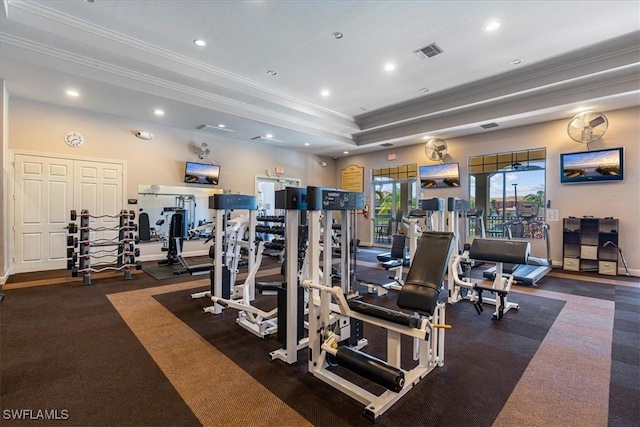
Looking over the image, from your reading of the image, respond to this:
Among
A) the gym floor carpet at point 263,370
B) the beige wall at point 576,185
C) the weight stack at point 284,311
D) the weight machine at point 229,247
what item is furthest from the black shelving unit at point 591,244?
the weight machine at point 229,247

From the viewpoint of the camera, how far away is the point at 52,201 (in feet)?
18.8

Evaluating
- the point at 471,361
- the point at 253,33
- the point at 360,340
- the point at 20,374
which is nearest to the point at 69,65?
the point at 253,33

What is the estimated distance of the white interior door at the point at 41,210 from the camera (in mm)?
5449

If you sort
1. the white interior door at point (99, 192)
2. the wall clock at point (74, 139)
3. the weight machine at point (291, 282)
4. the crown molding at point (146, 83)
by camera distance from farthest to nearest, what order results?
the white interior door at point (99, 192), the wall clock at point (74, 139), the crown molding at point (146, 83), the weight machine at point (291, 282)

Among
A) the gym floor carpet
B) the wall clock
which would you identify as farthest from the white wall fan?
the wall clock

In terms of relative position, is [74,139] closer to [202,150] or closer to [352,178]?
[202,150]

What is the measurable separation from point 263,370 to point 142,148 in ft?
20.7

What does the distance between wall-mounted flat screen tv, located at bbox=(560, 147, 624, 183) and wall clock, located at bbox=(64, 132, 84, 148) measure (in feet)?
32.7

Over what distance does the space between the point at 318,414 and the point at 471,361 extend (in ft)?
4.84

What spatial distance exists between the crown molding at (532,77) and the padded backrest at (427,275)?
4.66 metres

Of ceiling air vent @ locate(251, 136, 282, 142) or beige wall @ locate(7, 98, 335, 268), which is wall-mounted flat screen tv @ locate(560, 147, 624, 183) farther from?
beige wall @ locate(7, 98, 335, 268)

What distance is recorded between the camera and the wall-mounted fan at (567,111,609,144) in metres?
5.74

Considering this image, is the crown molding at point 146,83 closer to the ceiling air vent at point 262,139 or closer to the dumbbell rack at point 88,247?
the ceiling air vent at point 262,139

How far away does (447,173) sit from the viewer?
8000 mm
